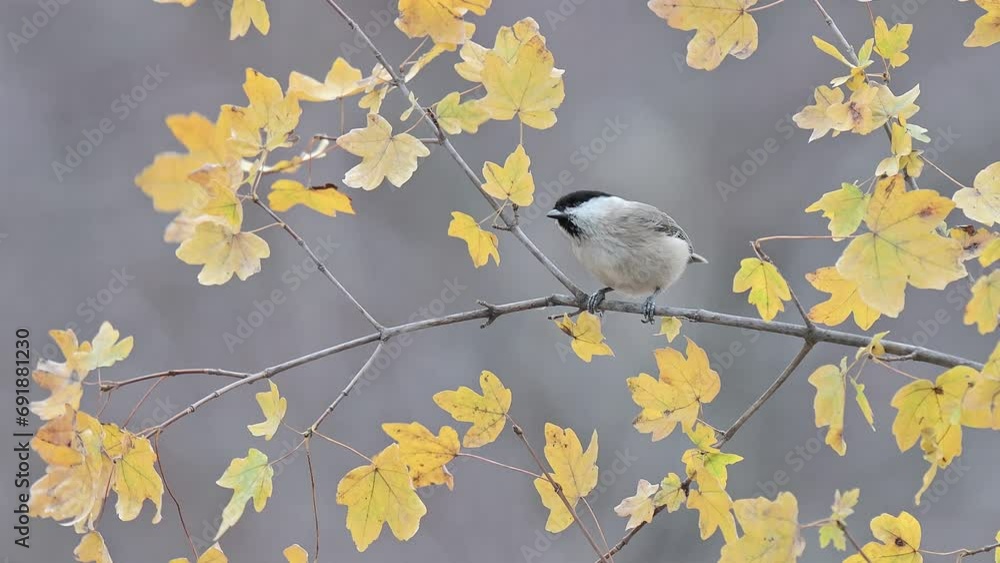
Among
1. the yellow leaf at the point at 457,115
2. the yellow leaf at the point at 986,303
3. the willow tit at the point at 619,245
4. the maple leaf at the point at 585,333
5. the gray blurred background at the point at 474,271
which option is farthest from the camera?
the gray blurred background at the point at 474,271

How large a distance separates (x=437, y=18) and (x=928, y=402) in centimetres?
80

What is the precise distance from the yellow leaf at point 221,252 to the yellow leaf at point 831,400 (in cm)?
72

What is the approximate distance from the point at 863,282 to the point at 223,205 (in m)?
0.78

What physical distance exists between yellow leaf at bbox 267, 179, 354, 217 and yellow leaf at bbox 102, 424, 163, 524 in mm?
381

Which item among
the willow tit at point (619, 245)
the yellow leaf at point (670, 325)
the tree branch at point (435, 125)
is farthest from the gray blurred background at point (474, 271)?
the tree branch at point (435, 125)

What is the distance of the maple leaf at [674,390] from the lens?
1277 mm

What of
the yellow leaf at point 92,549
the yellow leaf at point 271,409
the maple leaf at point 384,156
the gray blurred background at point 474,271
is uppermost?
the maple leaf at point 384,156

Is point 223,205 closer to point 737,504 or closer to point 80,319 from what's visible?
point 737,504

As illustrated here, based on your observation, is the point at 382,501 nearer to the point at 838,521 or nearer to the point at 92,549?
the point at 92,549

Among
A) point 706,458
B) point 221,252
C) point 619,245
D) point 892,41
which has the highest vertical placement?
point 221,252

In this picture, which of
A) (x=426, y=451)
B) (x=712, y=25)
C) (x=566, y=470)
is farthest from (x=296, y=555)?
(x=712, y=25)

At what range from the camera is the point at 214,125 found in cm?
109

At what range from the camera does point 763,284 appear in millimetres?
1316

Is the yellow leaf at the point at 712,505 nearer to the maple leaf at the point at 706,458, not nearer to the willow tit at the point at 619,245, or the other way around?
the maple leaf at the point at 706,458
